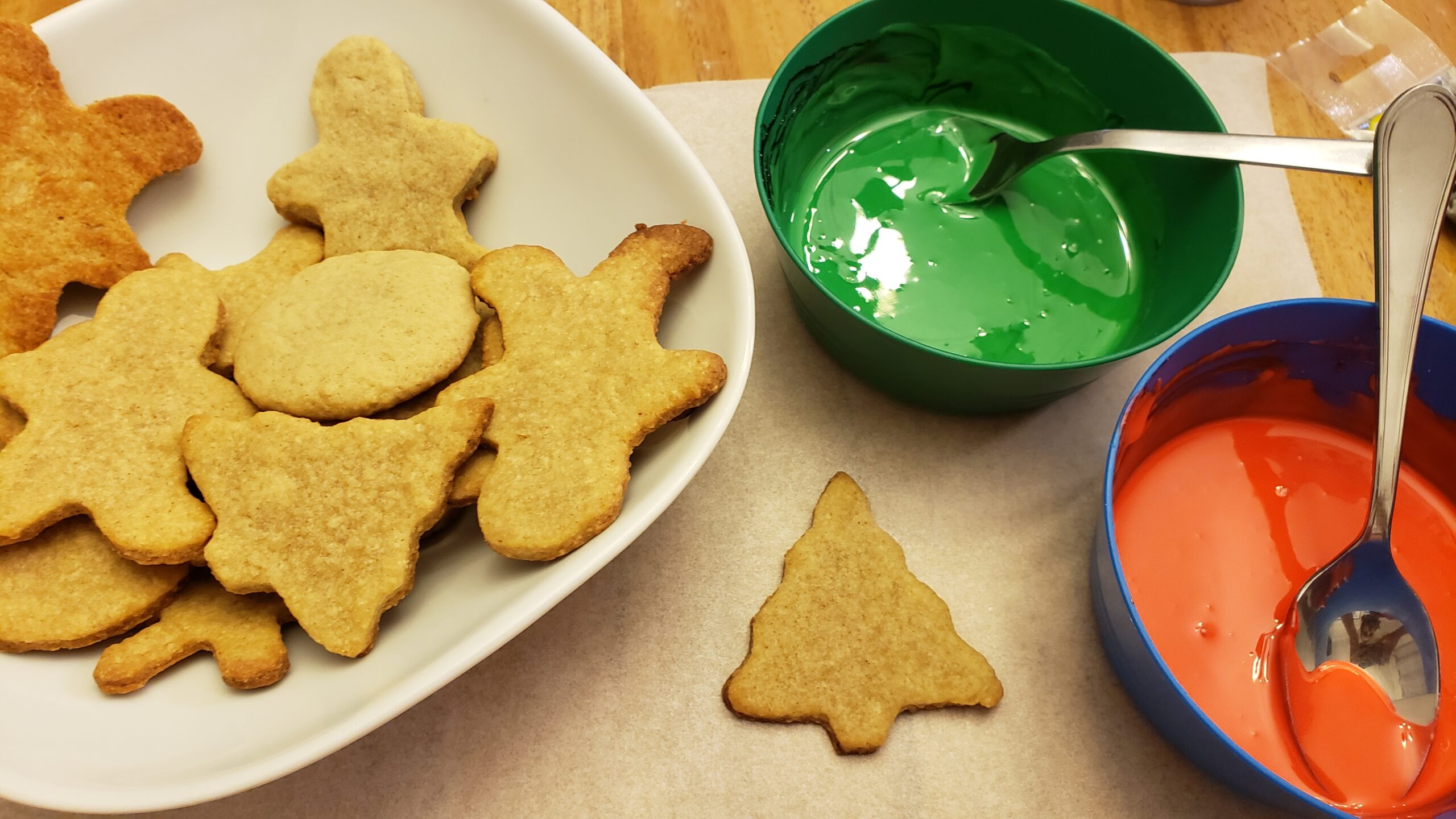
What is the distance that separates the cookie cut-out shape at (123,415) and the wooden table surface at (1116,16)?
0.54 m

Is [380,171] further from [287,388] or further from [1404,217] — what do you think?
[1404,217]

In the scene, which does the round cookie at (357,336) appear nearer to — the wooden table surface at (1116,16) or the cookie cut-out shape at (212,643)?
the cookie cut-out shape at (212,643)

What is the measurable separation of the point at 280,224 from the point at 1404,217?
96cm

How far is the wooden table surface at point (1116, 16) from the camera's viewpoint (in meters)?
0.96

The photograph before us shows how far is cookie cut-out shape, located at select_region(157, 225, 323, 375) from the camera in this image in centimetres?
71

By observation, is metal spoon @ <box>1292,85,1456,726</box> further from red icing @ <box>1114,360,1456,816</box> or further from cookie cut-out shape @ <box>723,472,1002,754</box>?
cookie cut-out shape @ <box>723,472,1002,754</box>

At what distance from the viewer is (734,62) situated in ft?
3.33

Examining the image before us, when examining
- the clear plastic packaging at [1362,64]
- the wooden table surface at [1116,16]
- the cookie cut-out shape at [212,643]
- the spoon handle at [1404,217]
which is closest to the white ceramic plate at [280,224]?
the cookie cut-out shape at [212,643]

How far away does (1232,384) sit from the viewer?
77 cm

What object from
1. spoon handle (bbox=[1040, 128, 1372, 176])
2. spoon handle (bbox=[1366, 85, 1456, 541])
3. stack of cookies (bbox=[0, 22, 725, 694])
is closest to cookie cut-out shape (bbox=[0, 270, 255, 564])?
stack of cookies (bbox=[0, 22, 725, 694])

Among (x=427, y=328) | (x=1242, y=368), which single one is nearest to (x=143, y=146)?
(x=427, y=328)

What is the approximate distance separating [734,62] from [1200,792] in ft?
2.86

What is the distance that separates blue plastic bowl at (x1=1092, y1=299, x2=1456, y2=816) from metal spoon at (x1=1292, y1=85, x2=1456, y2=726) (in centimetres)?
5

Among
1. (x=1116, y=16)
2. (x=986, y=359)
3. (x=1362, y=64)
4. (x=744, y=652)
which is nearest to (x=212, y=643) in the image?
(x=744, y=652)
